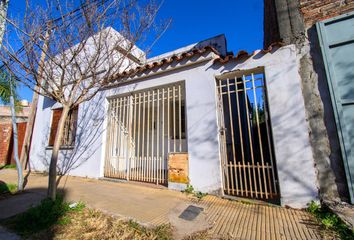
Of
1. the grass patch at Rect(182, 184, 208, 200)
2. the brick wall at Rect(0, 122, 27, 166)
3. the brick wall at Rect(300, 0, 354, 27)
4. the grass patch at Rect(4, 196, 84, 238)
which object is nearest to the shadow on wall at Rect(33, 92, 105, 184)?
the grass patch at Rect(4, 196, 84, 238)

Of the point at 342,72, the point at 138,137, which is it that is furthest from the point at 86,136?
the point at 342,72

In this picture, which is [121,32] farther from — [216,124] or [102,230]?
[102,230]

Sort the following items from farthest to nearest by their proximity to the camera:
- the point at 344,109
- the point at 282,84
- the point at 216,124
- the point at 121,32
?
the point at 121,32 → the point at 216,124 → the point at 282,84 → the point at 344,109

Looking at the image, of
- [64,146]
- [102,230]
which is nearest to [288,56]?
[102,230]

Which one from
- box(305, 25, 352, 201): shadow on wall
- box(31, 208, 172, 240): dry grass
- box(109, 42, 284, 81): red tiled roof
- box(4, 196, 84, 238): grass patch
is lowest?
box(31, 208, 172, 240): dry grass

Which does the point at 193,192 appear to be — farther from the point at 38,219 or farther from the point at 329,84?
the point at 329,84

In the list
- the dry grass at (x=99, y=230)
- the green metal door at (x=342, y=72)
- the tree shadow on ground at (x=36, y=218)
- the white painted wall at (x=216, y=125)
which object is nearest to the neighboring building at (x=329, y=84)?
the green metal door at (x=342, y=72)

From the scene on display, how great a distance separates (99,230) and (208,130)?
2.71m

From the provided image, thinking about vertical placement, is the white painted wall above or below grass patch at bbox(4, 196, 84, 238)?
above

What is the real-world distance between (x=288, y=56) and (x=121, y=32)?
3.68 m

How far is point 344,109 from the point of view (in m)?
2.89

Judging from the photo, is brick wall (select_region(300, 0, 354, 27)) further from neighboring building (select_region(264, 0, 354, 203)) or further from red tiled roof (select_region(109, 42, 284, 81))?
red tiled roof (select_region(109, 42, 284, 81))

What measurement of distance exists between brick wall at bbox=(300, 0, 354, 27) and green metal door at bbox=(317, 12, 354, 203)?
0.19 m

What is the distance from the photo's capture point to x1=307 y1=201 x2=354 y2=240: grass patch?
207 cm
